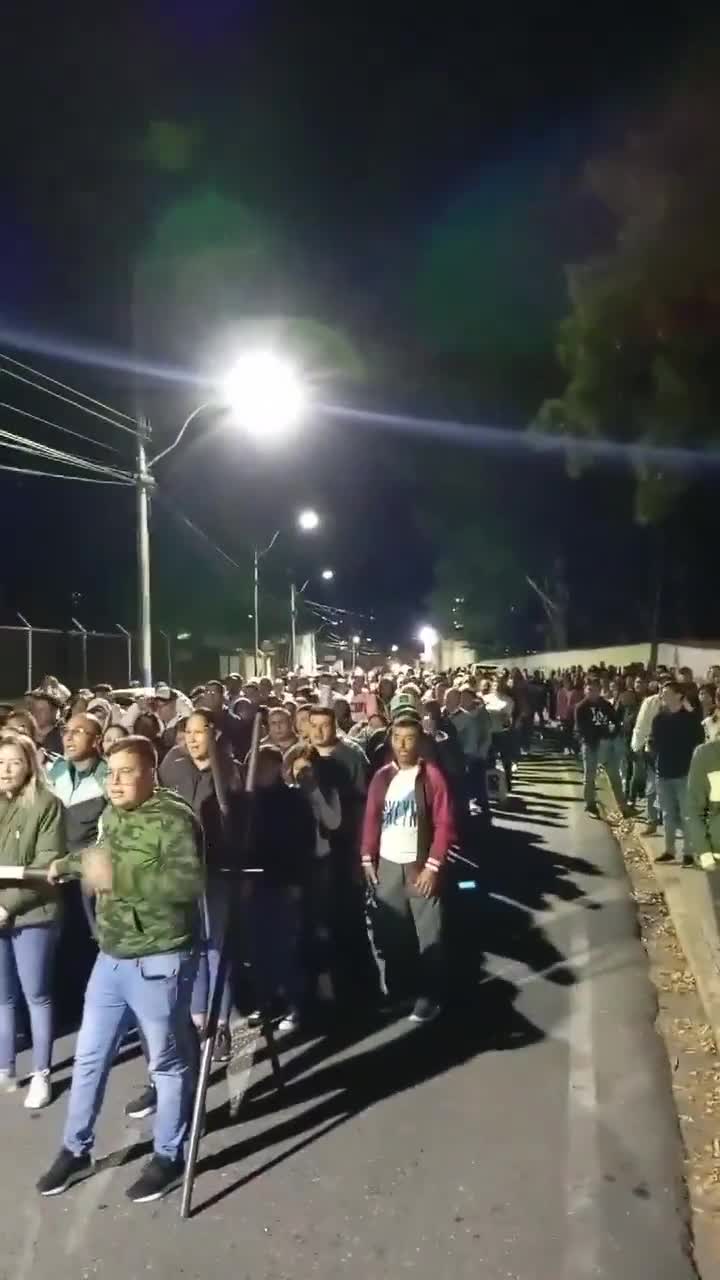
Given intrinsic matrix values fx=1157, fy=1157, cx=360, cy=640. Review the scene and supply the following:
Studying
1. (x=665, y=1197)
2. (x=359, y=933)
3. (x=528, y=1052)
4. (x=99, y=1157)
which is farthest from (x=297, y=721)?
(x=665, y=1197)

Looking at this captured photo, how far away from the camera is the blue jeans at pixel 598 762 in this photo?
46.8 feet

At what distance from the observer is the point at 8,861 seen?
5.53 m

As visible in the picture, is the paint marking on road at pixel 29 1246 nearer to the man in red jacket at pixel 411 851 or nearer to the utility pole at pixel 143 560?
the man in red jacket at pixel 411 851

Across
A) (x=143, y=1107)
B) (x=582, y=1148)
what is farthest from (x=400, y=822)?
(x=582, y=1148)

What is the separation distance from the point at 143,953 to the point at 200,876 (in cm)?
36

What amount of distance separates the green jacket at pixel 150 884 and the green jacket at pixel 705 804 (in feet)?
10.5

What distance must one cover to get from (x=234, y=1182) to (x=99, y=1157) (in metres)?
0.65

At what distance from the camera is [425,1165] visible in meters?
4.75

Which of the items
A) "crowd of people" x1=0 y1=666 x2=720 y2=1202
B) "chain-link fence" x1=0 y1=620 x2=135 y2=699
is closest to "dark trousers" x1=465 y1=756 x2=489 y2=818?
"crowd of people" x1=0 y1=666 x2=720 y2=1202

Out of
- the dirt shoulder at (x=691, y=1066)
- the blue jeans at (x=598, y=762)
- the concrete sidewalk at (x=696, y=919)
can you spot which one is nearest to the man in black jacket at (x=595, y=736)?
the blue jeans at (x=598, y=762)

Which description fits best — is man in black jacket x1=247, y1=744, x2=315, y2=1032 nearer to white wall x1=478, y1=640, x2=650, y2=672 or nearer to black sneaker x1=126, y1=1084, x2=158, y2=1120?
black sneaker x1=126, y1=1084, x2=158, y2=1120

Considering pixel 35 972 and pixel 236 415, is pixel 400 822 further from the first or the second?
pixel 236 415

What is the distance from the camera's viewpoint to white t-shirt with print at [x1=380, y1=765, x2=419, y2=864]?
678cm

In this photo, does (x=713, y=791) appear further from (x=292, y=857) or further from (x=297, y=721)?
(x=297, y=721)
